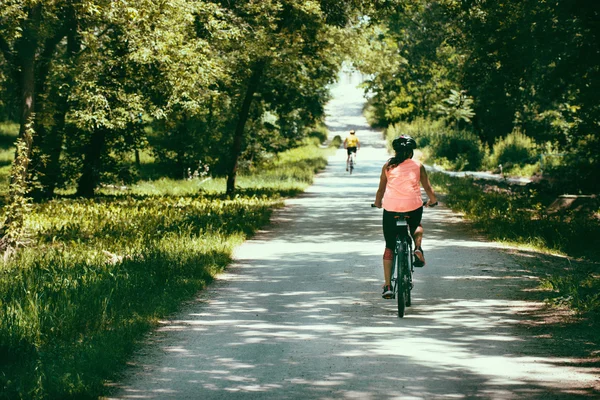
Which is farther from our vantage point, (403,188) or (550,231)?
(550,231)

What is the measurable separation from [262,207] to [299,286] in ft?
34.5

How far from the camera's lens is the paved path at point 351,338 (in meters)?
6.03

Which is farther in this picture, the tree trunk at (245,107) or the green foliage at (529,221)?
the tree trunk at (245,107)

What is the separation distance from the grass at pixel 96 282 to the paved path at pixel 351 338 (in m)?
0.32

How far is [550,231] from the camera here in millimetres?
15438

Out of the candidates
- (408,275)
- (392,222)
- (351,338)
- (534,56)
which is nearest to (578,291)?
(408,275)

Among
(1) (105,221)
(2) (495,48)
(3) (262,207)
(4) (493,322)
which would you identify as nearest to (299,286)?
(4) (493,322)

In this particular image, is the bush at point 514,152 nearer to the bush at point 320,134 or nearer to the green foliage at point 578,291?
the green foliage at point 578,291

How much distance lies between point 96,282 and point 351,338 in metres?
3.47

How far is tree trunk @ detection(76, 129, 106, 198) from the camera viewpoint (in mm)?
27734

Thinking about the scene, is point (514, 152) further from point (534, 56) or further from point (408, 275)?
point (408, 275)

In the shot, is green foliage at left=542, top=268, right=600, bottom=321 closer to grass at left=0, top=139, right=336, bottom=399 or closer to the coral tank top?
the coral tank top

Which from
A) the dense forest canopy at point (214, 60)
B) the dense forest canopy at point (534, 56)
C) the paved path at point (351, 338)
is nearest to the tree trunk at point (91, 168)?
the dense forest canopy at point (214, 60)

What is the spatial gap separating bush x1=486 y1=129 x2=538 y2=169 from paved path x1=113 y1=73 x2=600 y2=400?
2708cm
